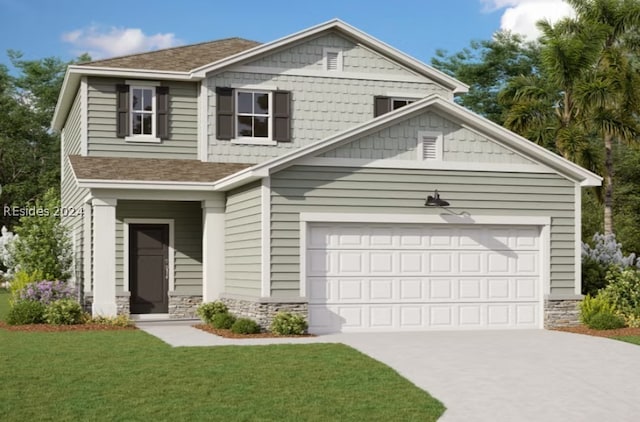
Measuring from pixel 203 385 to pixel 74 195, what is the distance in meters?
14.6

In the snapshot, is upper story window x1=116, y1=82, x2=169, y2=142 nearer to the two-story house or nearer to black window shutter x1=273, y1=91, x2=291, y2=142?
the two-story house

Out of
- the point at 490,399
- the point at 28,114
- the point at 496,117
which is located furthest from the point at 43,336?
the point at 28,114

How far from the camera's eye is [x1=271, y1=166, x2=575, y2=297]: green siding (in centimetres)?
1791

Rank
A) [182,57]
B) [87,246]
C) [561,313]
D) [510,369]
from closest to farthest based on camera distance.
Answer: [510,369] → [561,313] → [87,246] → [182,57]

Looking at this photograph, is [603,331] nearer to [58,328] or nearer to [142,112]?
[58,328]

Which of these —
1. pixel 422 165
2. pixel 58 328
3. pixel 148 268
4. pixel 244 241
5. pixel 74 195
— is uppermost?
pixel 422 165

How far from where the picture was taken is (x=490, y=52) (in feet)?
160

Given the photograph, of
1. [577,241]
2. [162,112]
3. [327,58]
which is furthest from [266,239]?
[327,58]

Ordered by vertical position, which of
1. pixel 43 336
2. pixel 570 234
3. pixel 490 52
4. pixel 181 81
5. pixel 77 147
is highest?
pixel 490 52

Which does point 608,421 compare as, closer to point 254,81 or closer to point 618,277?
point 618,277

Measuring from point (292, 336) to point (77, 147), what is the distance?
992cm

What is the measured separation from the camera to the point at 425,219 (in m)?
18.6

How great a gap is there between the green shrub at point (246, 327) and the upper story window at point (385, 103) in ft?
27.2

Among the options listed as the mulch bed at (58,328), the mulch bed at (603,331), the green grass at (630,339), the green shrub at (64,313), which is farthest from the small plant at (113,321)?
the green grass at (630,339)
